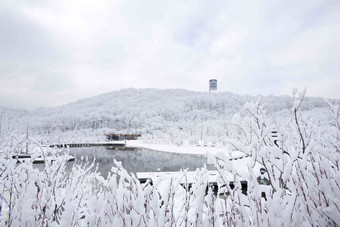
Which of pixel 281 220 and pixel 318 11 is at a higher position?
pixel 318 11

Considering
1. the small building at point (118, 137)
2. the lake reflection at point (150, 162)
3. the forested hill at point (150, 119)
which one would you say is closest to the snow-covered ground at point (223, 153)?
the lake reflection at point (150, 162)

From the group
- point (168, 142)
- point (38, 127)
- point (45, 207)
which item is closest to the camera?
point (45, 207)

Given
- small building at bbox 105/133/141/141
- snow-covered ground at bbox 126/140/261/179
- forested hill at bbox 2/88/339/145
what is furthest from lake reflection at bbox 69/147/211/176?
forested hill at bbox 2/88/339/145

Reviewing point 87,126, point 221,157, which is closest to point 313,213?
point 221,157

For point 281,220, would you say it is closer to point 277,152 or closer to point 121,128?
point 277,152

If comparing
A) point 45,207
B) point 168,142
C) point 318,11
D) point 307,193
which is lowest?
point 168,142

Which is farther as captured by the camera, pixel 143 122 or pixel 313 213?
pixel 143 122

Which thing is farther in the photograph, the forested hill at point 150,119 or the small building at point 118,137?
the forested hill at point 150,119

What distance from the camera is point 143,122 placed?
66.1 meters

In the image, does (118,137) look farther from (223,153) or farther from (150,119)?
(223,153)

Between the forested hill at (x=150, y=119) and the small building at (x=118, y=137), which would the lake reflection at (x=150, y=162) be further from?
the forested hill at (x=150, y=119)

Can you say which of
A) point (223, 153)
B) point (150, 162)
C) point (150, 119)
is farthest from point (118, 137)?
point (223, 153)

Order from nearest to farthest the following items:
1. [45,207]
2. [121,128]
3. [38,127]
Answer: [45,207] < [38,127] < [121,128]

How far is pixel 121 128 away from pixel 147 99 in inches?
2291
